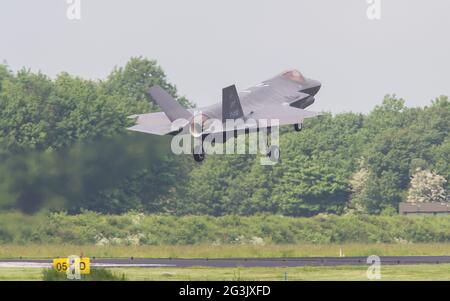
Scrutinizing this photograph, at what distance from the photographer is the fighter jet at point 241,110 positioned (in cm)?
8331

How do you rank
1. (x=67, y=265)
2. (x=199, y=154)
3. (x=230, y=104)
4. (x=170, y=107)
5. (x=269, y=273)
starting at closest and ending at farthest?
(x=67, y=265), (x=269, y=273), (x=199, y=154), (x=230, y=104), (x=170, y=107)

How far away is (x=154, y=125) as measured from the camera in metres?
85.3

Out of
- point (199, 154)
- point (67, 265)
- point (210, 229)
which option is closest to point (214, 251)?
point (210, 229)

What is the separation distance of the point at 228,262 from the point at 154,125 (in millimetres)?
11013

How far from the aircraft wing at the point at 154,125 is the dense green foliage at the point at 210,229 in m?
→ 9.37

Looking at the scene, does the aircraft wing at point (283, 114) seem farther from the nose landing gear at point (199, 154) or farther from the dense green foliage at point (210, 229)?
the dense green foliage at point (210, 229)

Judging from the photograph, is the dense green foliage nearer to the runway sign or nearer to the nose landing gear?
the nose landing gear

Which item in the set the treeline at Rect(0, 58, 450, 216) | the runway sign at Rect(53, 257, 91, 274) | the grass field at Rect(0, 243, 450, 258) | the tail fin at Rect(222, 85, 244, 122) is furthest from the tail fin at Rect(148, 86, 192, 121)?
the grass field at Rect(0, 243, 450, 258)

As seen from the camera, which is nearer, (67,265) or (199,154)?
(67,265)

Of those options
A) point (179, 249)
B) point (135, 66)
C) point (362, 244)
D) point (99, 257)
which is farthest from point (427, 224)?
point (135, 66)

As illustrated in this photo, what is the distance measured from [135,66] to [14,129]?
239ft

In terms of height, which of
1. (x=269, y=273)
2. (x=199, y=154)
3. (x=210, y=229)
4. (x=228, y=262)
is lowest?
(x=269, y=273)

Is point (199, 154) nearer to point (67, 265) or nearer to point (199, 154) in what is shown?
point (199, 154)

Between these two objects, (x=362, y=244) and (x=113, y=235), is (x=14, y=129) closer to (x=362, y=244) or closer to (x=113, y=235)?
(x=113, y=235)
